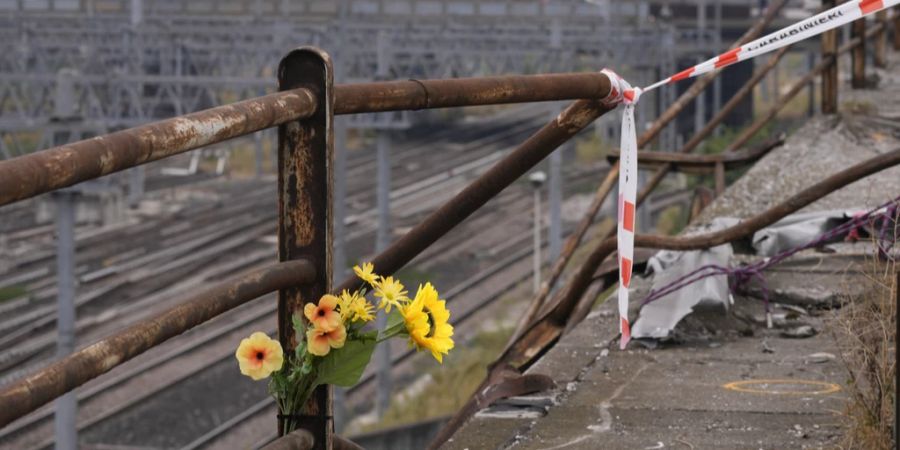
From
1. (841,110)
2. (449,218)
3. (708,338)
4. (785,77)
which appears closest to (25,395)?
(449,218)

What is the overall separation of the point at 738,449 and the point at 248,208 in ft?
115

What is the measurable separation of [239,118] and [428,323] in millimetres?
546

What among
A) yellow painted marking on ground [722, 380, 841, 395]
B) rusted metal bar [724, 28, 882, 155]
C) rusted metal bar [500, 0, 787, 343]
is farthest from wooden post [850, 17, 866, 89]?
yellow painted marking on ground [722, 380, 841, 395]

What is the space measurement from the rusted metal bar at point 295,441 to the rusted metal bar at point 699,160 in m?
4.45

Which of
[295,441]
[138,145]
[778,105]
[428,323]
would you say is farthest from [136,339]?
[778,105]

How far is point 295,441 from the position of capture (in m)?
2.81

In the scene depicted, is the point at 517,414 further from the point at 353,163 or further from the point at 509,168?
the point at 353,163

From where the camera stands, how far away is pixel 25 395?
80.1 inches

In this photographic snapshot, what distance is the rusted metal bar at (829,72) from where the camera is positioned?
9.08m

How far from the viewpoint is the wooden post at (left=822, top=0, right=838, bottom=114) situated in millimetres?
9078

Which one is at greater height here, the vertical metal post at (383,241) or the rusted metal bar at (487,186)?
the rusted metal bar at (487,186)

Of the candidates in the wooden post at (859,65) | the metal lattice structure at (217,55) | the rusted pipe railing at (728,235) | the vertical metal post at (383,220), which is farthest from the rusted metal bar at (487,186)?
the metal lattice structure at (217,55)

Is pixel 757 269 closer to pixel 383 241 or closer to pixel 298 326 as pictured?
pixel 298 326

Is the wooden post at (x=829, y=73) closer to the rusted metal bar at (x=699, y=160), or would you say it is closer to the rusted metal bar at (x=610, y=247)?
the rusted metal bar at (x=699, y=160)
